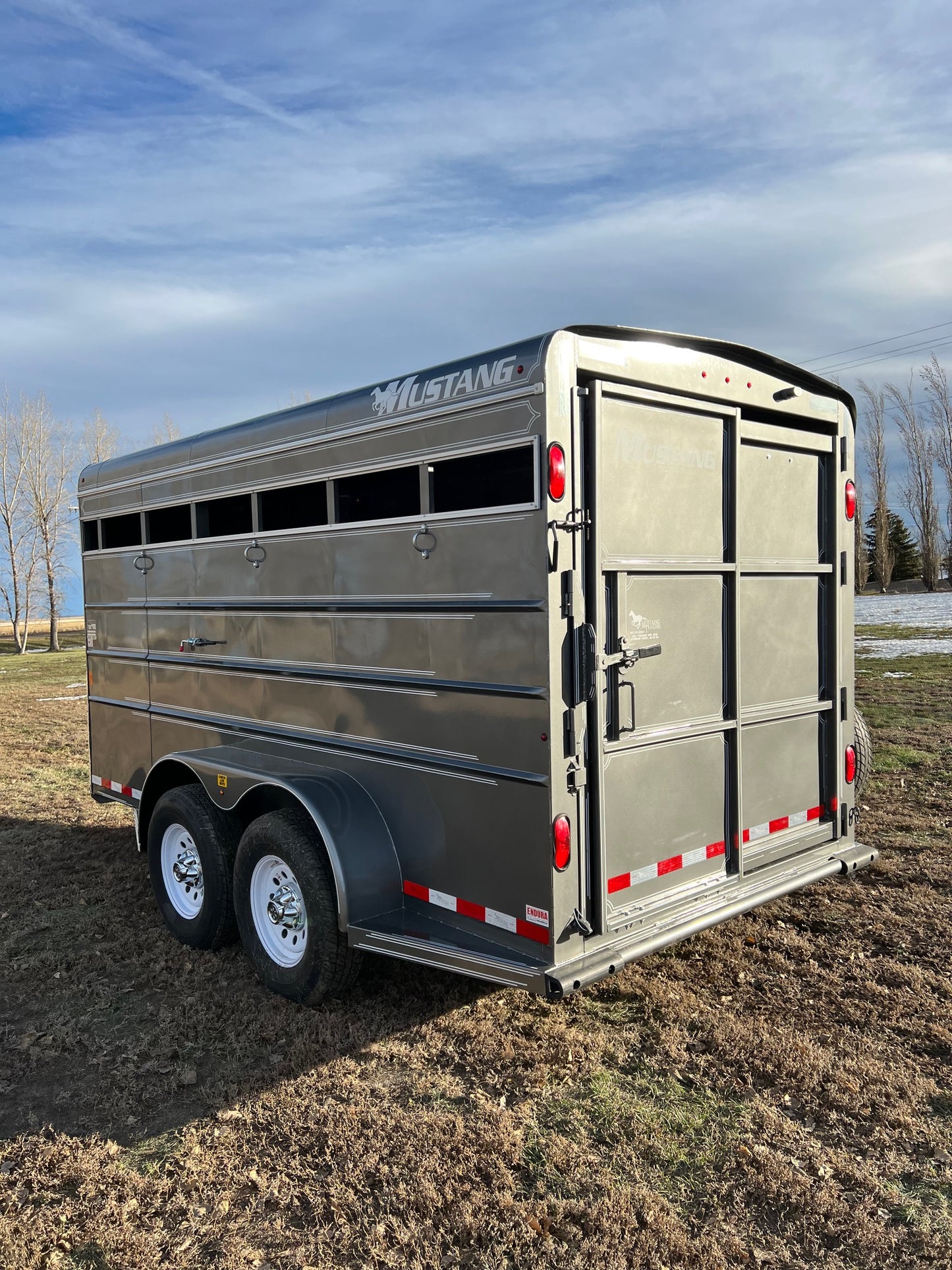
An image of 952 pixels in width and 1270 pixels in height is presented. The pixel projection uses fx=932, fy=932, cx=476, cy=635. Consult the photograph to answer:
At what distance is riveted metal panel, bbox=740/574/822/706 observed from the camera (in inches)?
173

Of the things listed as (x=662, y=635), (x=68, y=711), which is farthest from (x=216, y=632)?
(x=68, y=711)

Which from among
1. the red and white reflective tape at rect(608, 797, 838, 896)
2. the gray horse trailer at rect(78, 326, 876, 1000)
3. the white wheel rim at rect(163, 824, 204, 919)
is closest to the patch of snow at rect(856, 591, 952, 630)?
the red and white reflective tape at rect(608, 797, 838, 896)

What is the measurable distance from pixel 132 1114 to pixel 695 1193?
214 centimetres

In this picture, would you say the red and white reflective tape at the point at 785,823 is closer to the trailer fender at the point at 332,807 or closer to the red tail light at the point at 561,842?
the red tail light at the point at 561,842

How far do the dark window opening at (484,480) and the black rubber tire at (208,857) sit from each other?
7.31 feet

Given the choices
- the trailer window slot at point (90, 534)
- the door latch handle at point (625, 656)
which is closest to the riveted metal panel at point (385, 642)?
the door latch handle at point (625, 656)

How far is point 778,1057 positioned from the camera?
12.4ft

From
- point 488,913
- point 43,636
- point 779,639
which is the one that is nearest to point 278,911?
point 488,913

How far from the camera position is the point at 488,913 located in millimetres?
3717

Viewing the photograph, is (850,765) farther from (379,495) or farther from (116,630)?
(116,630)

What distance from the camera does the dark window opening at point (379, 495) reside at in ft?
13.1

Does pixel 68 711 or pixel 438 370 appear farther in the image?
pixel 68 711

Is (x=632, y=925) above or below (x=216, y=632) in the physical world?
below

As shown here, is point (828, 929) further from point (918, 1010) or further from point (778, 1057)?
point (778, 1057)
